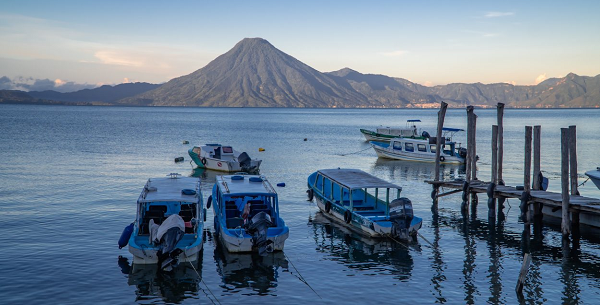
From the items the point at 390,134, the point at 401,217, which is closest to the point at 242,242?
the point at 401,217

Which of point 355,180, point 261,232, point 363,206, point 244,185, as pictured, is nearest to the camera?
point 261,232

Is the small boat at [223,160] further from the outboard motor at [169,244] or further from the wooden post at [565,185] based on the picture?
the wooden post at [565,185]

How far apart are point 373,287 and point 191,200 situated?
8575 millimetres

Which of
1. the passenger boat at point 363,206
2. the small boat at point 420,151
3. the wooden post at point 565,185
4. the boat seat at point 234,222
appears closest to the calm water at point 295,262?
the passenger boat at point 363,206

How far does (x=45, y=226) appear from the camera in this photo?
88.8 ft

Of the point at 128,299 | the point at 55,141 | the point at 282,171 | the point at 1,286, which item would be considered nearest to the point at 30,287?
the point at 1,286

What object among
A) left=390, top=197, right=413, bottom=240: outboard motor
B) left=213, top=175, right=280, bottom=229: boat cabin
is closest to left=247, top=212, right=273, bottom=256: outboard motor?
left=213, top=175, right=280, bottom=229: boat cabin

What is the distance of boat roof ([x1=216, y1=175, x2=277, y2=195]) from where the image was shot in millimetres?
24734

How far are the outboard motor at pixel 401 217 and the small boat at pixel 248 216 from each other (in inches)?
214

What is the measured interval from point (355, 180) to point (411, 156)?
3505 centimetres

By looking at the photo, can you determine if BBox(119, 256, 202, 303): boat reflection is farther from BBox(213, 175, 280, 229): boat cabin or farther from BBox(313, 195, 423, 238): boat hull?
BBox(313, 195, 423, 238): boat hull

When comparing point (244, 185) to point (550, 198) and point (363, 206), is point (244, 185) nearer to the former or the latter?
point (363, 206)

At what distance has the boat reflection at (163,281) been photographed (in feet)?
60.2

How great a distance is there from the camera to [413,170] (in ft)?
180
